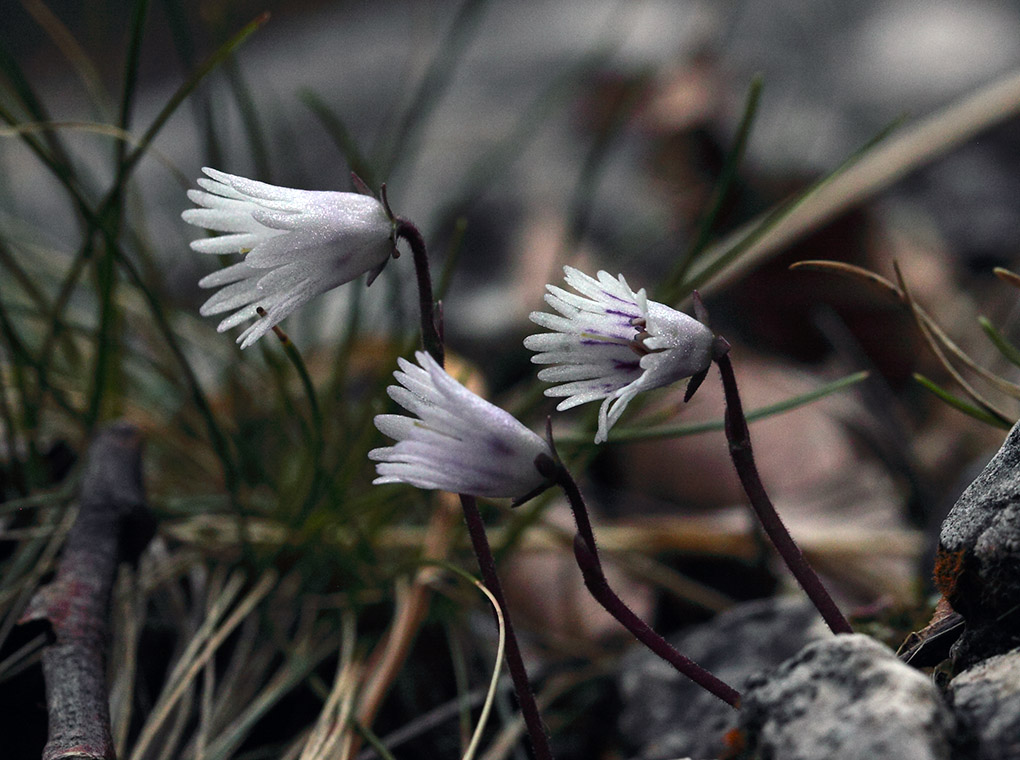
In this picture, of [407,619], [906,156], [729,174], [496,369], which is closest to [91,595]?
[407,619]

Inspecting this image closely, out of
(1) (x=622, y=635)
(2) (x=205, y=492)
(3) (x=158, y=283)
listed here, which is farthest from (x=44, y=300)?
(1) (x=622, y=635)

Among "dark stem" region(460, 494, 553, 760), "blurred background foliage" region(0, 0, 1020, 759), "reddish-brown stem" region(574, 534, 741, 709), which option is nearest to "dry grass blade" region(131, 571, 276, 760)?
"blurred background foliage" region(0, 0, 1020, 759)

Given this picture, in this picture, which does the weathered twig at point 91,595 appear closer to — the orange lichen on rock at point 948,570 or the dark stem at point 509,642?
the dark stem at point 509,642

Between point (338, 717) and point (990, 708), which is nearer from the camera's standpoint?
point (990, 708)

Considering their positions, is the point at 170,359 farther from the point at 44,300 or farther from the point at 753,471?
the point at 753,471

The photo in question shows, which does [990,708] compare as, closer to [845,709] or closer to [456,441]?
[845,709]
